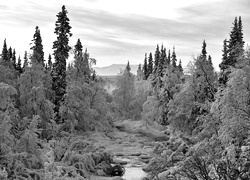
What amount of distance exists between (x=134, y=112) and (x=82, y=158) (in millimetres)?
33531

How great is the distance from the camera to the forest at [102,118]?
1359 cm

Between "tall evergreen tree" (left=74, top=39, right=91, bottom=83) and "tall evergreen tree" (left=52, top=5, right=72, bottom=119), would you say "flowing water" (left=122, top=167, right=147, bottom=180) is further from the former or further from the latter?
"tall evergreen tree" (left=74, top=39, right=91, bottom=83)

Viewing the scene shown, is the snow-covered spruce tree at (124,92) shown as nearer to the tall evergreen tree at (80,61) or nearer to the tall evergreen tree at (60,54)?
the tall evergreen tree at (80,61)

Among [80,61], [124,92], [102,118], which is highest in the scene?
[80,61]

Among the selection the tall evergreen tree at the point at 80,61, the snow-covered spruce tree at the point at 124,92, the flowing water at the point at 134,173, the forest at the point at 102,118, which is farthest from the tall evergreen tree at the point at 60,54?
the snow-covered spruce tree at the point at 124,92

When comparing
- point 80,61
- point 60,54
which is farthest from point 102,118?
point 60,54

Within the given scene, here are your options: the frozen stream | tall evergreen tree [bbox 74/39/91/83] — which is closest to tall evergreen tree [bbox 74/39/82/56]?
tall evergreen tree [bbox 74/39/91/83]

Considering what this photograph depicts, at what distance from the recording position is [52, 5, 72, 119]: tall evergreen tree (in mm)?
35250

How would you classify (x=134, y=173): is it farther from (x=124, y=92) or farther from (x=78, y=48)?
(x=124, y=92)

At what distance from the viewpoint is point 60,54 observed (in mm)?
35312

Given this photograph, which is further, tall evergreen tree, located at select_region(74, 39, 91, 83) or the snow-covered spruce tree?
the snow-covered spruce tree

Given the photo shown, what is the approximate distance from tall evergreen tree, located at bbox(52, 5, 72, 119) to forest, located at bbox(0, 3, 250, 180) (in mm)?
107

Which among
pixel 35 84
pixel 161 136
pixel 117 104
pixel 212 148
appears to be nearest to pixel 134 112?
pixel 117 104

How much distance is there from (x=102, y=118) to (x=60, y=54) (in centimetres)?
1105
